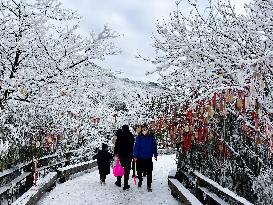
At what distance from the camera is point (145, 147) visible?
12.2 m

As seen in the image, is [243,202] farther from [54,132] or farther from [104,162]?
[54,132]

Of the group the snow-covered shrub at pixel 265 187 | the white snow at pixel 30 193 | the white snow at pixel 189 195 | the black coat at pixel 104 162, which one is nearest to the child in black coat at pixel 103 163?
the black coat at pixel 104 162

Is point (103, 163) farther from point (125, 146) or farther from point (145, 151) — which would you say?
point (145, 151)

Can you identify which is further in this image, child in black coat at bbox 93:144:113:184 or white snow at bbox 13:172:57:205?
child in black coat at bbox 93:144:113:184

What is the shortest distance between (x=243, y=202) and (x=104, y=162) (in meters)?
8.93

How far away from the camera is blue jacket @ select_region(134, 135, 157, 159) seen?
12.2 metres

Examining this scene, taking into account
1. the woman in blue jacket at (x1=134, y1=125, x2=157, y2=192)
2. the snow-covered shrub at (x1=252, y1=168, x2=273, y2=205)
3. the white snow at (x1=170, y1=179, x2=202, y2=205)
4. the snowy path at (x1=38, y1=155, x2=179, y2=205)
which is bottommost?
the snowy path at (x1=38, y1=155, x2=179, y2=205)

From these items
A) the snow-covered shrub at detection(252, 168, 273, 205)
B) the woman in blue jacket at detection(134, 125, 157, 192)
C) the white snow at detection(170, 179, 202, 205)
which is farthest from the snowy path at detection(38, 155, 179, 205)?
the snow-covered shrub at detection(252, 168, 273, 205)

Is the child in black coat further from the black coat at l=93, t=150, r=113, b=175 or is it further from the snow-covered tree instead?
the snow-covered tree

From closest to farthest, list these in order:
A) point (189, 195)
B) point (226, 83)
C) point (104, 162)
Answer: point (226, 83)
point (189, 195)
point (104, 162)

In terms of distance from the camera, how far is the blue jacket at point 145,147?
12203 millimetres

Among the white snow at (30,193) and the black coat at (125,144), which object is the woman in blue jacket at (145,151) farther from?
the white snow at (30,193)

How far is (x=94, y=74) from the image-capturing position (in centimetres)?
1321

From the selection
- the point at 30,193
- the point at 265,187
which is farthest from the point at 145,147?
the point at 265,187
